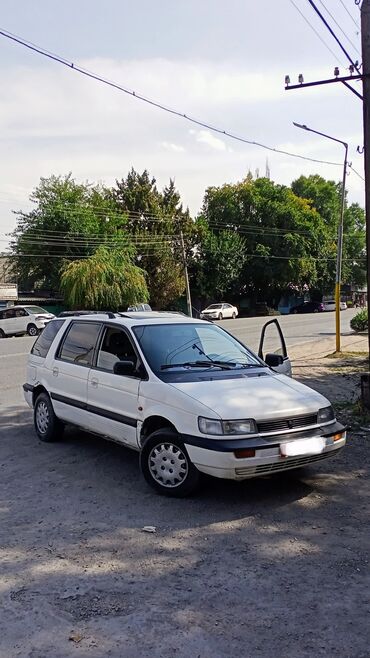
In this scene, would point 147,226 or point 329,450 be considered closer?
point 329,450

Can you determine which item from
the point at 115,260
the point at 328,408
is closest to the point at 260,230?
the point at 115,260

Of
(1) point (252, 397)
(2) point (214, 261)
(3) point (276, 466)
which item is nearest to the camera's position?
(3) point (276, 466)

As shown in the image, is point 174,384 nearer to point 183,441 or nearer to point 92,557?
point 183,441

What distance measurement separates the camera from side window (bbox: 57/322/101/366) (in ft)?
20.8

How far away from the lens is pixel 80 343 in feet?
21.6

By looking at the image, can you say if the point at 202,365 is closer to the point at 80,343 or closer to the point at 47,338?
the point at 80,343

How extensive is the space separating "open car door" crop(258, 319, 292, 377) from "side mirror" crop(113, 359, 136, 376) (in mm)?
1585

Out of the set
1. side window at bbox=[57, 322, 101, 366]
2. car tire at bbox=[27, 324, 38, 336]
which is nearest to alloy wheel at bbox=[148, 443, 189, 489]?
side window at bbox=[57, 322, 101, 366]

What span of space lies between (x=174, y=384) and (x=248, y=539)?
1463mm

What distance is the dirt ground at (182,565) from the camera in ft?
9.81

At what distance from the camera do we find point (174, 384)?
5086 mm

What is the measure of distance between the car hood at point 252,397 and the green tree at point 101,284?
30.6 meters

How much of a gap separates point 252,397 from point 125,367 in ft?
4.11

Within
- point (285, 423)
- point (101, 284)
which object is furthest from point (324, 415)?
point (101, 284)
